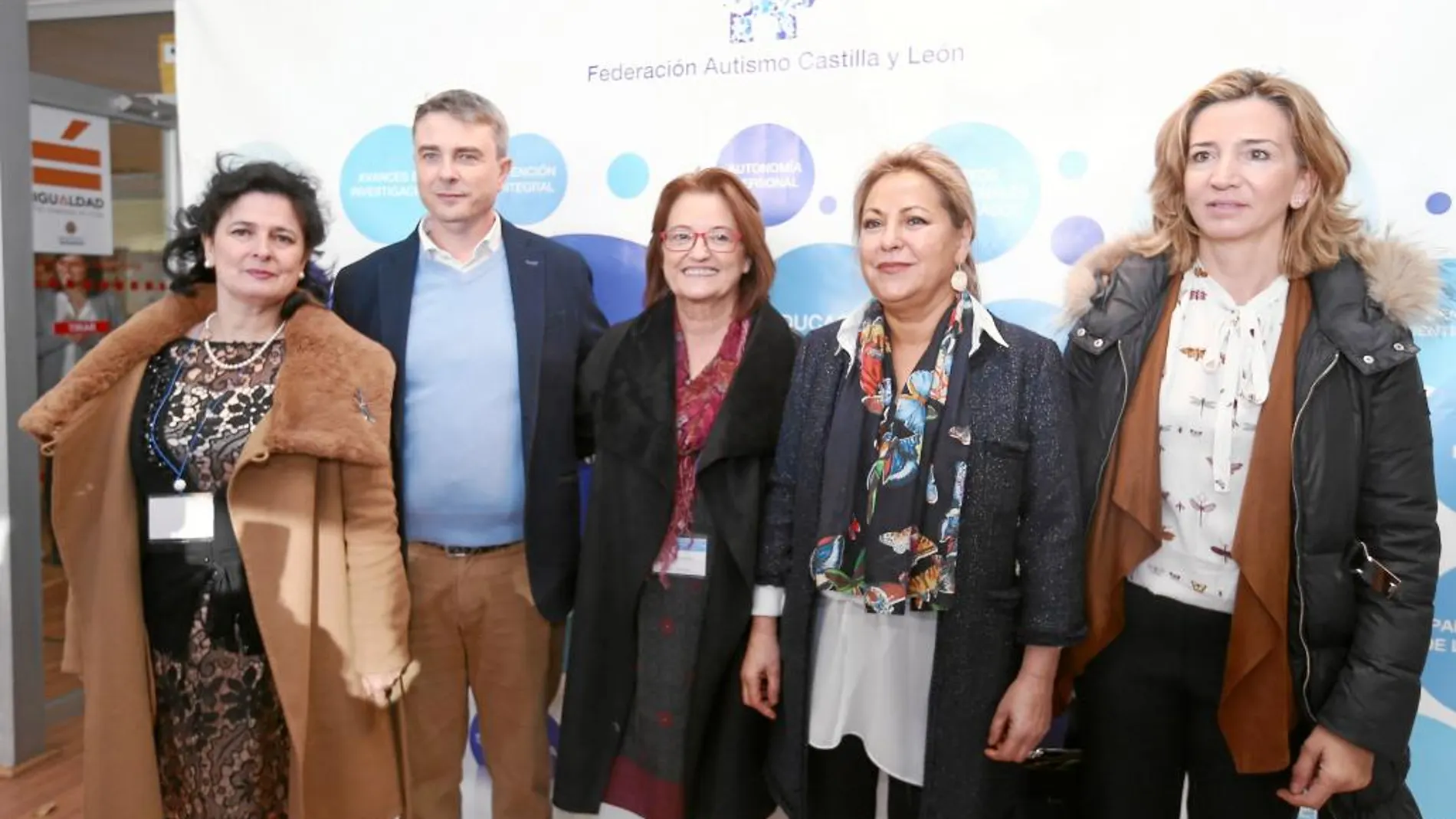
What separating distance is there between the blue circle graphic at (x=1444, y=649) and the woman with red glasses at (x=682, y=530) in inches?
67.8

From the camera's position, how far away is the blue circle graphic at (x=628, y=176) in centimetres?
279

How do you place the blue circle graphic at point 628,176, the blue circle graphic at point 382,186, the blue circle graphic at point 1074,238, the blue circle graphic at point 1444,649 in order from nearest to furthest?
1. the blue circle graphic at point 1444,649
2. the blue circle graphic at point 1074,238
3. the blue circle graphic at point 628,176
4. the blue circle graphic at point 382,186

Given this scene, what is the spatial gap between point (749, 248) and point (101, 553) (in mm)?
1485

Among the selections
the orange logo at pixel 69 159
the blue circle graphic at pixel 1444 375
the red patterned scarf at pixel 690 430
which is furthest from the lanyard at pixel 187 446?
the blue circle graphic at pixel 1444 375

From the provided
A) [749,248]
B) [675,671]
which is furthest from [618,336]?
[675,671]

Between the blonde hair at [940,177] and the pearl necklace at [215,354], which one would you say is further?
the pearl necklace at [215,354]

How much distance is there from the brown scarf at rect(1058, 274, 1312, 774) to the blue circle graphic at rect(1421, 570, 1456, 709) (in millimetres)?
1005

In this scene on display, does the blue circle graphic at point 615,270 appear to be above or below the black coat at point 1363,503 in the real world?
above

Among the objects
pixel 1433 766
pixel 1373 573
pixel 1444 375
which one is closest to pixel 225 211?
pixel 1373 573

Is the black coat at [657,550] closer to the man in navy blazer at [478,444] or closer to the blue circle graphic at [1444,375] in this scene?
the man in navy blazer at [478,444]

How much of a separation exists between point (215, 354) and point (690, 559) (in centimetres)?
110

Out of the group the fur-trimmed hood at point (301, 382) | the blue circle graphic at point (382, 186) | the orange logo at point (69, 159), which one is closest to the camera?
the fur-trimmed hood at point (301, 382)

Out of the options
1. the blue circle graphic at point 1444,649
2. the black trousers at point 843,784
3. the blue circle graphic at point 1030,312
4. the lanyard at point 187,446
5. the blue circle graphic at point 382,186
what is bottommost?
the black trousers at point 843,784

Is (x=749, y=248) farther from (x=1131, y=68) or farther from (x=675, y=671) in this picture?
(x=1131, y=68)
